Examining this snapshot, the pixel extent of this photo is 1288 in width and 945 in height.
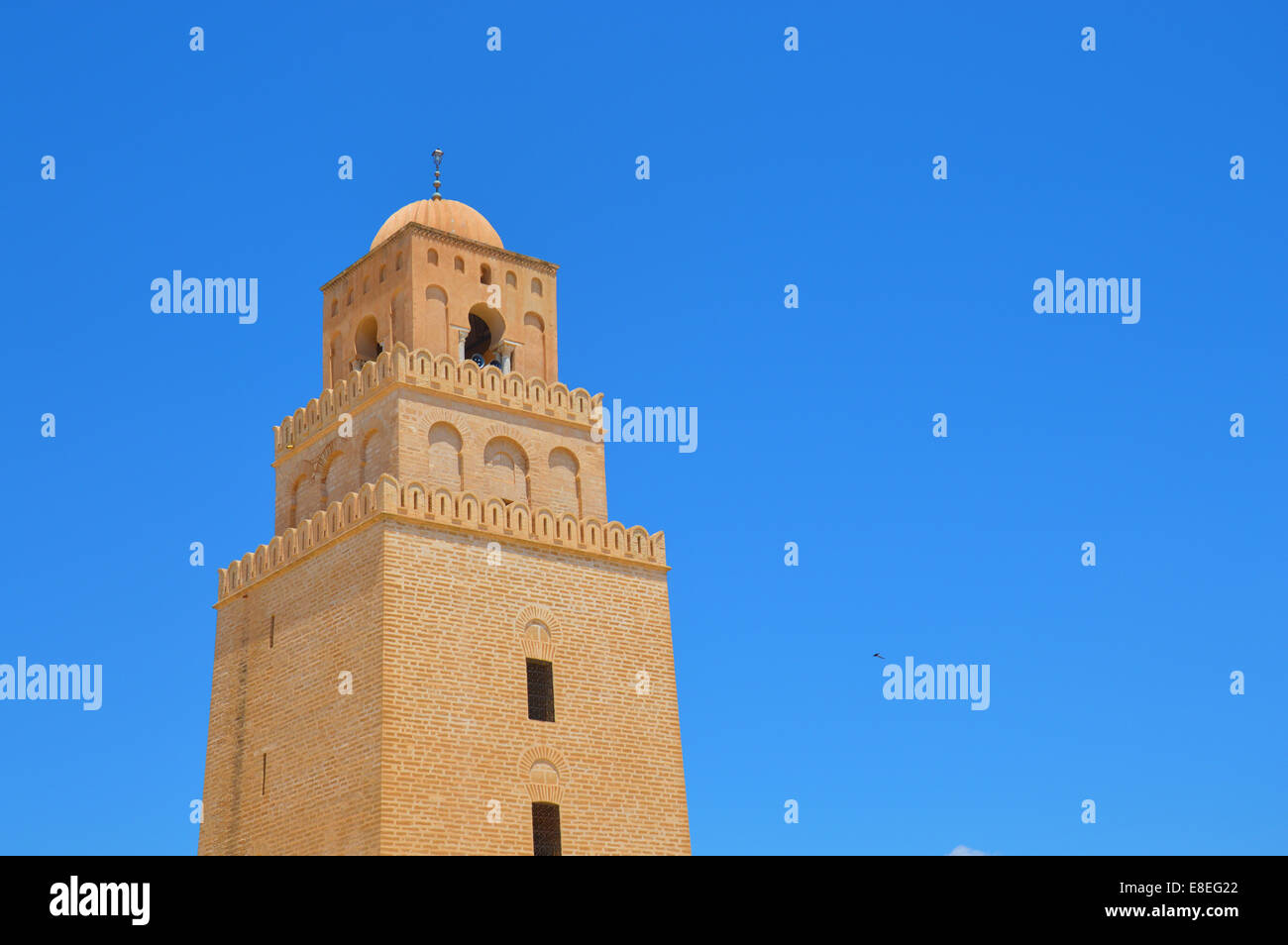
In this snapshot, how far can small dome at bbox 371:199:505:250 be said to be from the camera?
3441 centimetres

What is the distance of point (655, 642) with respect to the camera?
31891 mm

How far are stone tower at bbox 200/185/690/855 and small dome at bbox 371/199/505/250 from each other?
2.8 inches

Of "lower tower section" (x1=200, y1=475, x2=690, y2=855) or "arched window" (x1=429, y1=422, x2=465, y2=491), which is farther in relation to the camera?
"arched window" (x1=429, y1=422, x2=465, y2=491)

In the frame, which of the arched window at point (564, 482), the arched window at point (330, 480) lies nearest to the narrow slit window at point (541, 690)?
the arched window at point (564, 482)

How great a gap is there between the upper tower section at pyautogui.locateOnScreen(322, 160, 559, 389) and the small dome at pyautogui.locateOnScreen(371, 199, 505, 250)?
0.02 metres

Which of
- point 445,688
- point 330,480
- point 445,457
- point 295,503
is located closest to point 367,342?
point 330,480

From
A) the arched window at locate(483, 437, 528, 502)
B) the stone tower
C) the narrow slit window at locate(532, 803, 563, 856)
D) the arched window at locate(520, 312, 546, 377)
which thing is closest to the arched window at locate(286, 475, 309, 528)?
the stone tower

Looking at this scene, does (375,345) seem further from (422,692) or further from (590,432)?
(422,692)

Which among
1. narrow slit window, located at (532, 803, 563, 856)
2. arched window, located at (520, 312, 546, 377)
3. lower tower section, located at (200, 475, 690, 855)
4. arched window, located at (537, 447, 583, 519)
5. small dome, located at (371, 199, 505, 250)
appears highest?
small dome, located at (371, 199, 505, 250)

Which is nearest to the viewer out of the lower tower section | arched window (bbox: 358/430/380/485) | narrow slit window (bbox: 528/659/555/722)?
the lower tower section

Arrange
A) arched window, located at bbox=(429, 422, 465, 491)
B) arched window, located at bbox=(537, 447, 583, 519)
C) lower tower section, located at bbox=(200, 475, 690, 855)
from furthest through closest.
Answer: arched window, located at bbox=(537, 447, 583, 519), arched window, located at bbox=(429, 422, 465, 491), lower tower section, located at bbox=(200, 475, 690, 855)

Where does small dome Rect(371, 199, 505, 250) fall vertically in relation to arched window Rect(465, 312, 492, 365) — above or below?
above

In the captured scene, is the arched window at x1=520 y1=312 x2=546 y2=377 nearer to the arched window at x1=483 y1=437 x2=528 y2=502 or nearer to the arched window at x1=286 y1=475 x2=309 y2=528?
the arched window at x1=483 y1=437 x2=528 y2=502

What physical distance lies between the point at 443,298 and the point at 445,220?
2.22 m
